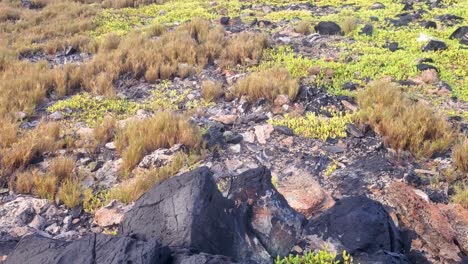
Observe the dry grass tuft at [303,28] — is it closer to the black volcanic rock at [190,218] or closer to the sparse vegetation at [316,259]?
the black volcanic rock at [190,218]

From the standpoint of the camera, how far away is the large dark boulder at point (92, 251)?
2.84 metres

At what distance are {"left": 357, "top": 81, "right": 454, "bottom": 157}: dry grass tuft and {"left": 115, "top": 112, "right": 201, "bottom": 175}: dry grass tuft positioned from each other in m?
2.69

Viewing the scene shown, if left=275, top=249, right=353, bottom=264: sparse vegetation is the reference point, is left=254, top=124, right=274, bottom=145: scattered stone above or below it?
below

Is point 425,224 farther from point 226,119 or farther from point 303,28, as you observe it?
point 303,28

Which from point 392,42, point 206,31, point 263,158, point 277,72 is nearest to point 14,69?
point 206,31

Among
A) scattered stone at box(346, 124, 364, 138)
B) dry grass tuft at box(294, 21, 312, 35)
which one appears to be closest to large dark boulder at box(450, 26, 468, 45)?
dry grass tuft at box(294, 21, 312, 35)

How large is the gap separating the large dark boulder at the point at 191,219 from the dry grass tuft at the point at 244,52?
6294mm

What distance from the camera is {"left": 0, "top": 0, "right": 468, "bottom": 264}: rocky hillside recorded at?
136 inches

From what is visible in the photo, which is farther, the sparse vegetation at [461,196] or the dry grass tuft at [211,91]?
the dry grass tuft at [211,91]

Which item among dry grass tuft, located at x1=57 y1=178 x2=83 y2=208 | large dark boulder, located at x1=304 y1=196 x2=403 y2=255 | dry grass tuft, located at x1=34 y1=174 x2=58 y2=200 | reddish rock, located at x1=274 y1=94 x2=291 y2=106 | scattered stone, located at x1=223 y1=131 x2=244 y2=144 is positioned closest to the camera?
large dark boulder, located at x1=304 y1=196 x2=403 y2=255

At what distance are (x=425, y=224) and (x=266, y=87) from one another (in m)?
4.09

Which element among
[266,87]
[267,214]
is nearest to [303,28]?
[266,87]

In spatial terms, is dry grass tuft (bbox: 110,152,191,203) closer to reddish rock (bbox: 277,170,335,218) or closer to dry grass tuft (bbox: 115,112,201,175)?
dry grass tuft (bbox: 115,112,201,175)

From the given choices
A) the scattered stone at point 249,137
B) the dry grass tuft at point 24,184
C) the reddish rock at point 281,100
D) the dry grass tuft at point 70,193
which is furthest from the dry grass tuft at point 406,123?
the dry grass tuft at point 24,184
